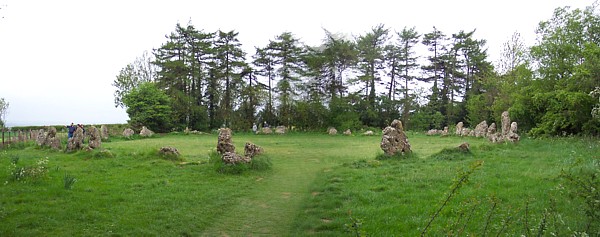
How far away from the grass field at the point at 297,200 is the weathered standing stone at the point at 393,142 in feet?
6.51

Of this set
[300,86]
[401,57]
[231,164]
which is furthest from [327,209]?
[401,57]

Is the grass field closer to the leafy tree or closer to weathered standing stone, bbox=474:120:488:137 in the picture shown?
weathered standing stone, bbox=474:120:488:137

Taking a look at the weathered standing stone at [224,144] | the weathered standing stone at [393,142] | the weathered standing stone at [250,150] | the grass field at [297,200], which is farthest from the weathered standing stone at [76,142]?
the weathered standing stone at [393,142]

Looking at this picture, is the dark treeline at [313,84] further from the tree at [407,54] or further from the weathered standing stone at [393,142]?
the weathered standing stone at [393,142]

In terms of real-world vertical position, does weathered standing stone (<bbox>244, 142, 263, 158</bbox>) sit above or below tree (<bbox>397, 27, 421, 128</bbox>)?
below

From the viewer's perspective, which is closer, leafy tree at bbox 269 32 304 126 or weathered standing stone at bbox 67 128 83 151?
weathered standing stone at bbox 67 128 83 151

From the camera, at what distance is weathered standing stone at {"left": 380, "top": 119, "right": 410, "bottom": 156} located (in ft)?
48.3

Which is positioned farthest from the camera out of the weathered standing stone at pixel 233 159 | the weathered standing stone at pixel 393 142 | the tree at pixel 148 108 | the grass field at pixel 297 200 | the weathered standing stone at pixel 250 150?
the tree at pixel 148 108

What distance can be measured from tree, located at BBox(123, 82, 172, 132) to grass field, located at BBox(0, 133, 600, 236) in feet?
78.8

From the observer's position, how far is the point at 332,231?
582 cm

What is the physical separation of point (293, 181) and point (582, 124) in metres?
17.8

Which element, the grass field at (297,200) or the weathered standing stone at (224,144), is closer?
the grass field at (297,200)

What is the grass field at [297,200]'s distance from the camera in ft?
18.2

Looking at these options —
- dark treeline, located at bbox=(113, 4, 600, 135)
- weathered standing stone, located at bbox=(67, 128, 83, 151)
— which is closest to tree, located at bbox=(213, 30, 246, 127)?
dark treeline, located at bbox=(113, 4, 600, 135)
